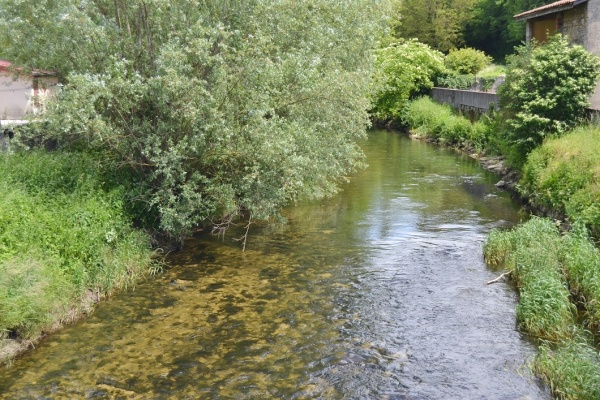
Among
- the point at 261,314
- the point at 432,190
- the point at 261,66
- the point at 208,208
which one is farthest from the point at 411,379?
the point at 432,190

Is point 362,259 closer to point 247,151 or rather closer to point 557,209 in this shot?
point 247,151

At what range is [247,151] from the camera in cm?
1549

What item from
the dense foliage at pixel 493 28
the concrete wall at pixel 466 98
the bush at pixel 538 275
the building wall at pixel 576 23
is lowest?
the bush at pixel 538 275

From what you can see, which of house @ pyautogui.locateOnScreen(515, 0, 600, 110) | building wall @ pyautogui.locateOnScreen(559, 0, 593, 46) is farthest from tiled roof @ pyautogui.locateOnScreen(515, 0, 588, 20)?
building wall @ pyautogui.locateOnScreen(559, 0, 593, 46)

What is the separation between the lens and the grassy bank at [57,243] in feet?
36.3

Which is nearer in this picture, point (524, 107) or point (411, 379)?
point (411, 379)

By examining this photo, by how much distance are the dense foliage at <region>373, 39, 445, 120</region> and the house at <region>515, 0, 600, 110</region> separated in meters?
17.2

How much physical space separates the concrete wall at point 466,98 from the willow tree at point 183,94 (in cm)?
1863

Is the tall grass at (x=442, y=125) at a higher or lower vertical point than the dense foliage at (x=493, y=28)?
lower

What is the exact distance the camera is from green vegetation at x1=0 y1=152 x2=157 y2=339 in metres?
11.1

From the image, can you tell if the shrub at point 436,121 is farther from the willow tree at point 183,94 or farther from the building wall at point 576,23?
the willow tree at point 183,94

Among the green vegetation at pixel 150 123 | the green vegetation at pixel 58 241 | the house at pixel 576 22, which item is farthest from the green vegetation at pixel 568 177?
the green vegetation at pixel 58 241

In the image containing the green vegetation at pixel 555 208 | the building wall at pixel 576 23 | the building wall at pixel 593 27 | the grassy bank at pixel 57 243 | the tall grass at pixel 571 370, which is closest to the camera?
the tall grass at pixel 571 370

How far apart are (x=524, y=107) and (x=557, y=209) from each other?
6.21m
